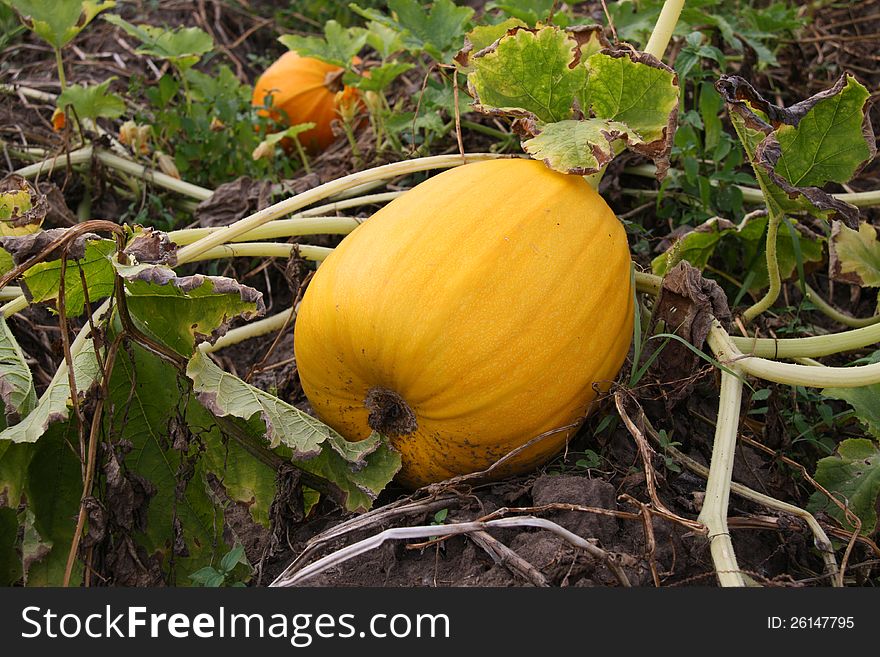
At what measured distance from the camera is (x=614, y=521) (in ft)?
5.49

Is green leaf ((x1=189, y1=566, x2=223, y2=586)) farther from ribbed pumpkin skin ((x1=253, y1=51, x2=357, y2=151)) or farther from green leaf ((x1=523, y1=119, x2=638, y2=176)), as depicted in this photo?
ribbed pumpkin skin ((x1=253, y1=51, x2=357, y2=151))

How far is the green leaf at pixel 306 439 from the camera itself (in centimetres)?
171

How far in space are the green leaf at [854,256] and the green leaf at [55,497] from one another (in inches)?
64.6

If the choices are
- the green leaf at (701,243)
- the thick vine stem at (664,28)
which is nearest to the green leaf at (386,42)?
the thick vine stem at (664,28)

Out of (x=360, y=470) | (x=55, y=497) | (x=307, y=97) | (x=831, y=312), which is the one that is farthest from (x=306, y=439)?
(x=307, y=97)

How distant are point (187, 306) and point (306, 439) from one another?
13.3 inches

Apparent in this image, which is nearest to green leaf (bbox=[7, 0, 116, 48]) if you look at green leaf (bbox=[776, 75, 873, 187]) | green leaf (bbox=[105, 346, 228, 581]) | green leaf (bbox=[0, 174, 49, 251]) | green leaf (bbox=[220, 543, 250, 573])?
green leaf (bbox=[0, 174, 49, 251])

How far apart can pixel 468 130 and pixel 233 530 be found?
154cm

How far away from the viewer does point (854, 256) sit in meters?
2.10

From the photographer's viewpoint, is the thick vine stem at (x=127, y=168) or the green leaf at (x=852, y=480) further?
the thick vine stem at (x=127, y=168)

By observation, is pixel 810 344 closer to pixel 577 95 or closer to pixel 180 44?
pixel 577 95

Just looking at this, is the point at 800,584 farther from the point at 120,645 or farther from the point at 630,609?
the point at 120,645

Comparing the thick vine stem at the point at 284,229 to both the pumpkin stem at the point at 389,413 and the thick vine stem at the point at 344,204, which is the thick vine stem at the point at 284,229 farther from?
the pumpkin stem at the point at 389,413

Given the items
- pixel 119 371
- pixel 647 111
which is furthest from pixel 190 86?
pixel 647 111
